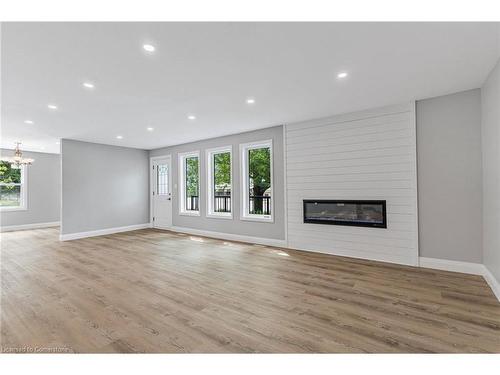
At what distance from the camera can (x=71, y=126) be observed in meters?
5.21

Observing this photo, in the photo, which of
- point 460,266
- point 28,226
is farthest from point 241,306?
point 28,226

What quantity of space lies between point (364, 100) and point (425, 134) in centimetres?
109

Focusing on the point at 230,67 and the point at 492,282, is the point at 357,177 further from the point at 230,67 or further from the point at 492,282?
the point at 230,67

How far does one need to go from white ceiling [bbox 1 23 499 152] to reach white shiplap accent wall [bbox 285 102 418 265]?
14.0 inches

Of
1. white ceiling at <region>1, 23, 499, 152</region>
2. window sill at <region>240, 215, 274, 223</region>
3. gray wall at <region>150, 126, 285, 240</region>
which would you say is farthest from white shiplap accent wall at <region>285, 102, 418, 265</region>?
window sill at <region>240, 215, 274, 223</region>

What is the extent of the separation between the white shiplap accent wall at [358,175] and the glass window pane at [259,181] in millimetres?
669

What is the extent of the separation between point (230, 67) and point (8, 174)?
30.2 ft

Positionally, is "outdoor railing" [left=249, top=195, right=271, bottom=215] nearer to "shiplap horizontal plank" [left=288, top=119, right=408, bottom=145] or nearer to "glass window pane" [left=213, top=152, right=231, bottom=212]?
"glass window pane" [left=213, top=152, right=231, bottom=212]

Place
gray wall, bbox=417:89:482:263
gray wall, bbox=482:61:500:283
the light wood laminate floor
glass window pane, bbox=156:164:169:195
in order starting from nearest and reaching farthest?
the light wood laminate floor, gray wall, bbox=482:61:500:283, gray wall, bbox=417:89:482:263, glass window pane, bbox=156:164:169:195

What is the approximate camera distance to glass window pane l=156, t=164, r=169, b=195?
797 centimetres

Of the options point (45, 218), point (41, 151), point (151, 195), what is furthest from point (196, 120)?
point (45, 218)

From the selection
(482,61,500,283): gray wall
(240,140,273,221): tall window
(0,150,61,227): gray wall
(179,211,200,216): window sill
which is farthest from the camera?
(0,150,61,227): gray wall

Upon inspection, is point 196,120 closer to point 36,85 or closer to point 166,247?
point 36,85

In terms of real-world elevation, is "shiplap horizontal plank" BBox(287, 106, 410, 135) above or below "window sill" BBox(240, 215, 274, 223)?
above
